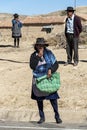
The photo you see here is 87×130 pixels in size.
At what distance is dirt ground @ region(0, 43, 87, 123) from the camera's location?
11.4m

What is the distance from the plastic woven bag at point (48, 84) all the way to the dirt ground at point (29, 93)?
1.13 m

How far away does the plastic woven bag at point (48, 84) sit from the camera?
1034 centimetres

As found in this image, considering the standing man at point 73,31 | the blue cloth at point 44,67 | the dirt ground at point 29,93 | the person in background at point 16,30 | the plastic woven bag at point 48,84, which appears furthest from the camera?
the person in background at point 16,30

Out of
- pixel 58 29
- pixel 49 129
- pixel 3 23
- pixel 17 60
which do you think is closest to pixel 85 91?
pixel 49 129

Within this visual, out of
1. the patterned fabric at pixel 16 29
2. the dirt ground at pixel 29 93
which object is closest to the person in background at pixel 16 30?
the patterned fabric at pixel 16 29

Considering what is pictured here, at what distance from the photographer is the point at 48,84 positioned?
10352mm

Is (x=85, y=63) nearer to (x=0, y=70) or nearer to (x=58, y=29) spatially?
(x=0, y=70)

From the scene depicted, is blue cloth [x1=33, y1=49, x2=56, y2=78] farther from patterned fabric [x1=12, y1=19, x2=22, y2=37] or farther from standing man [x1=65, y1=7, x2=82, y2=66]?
patterned fabric [x1=12, y1=19, x2=22, y2=37]

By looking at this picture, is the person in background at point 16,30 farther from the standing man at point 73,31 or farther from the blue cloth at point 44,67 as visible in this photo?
the blue cloth at point 44,67

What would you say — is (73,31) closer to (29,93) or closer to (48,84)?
(29,93)

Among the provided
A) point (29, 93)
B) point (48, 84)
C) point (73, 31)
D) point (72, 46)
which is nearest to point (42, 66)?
point (48, 84)

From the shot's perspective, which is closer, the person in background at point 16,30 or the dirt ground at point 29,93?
the dirt ground at point 29,93

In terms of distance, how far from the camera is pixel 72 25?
1503 cm

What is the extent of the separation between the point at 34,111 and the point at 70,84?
7.58 feet
